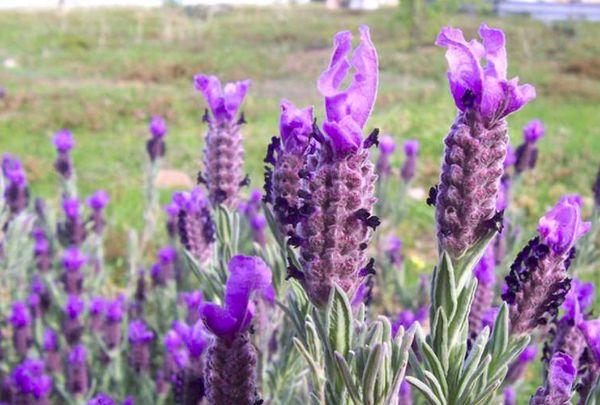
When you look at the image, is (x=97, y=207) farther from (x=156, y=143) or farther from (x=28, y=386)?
(x=28, y=386)

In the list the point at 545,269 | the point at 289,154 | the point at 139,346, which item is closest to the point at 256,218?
the point at 139,346

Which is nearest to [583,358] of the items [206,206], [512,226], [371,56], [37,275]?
[371,56]

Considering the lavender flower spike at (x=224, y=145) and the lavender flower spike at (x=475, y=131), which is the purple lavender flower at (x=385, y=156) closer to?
the lavender flower spike at (x=224, y=145)

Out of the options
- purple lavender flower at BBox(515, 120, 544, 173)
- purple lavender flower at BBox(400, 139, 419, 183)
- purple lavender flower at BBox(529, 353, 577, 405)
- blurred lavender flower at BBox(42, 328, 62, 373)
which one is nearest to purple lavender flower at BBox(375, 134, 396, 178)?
purple lavender flower at BBox(400, 139, 419, 183)

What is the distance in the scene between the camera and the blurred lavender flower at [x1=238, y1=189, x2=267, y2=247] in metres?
2.78

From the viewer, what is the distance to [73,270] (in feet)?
9.20

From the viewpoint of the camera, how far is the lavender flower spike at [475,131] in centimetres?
87

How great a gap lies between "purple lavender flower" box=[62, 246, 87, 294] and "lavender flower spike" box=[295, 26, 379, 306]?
2066 millimetres

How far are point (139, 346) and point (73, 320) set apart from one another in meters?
0.28

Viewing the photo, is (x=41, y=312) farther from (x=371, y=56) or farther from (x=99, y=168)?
(x=99, y=168)

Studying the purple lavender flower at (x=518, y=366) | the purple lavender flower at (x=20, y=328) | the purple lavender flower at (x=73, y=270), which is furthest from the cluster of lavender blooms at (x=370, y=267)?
the purple lavender flower at (x=73, y=270)

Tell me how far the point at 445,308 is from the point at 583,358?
468 mm

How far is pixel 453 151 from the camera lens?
0.90 m

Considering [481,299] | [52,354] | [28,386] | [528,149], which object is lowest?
[52,354]
